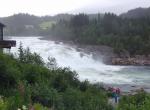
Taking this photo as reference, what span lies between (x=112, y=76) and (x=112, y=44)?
127 feet

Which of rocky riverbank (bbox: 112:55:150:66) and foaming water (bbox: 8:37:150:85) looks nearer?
foaming water (bbox: 8:37:150:85)

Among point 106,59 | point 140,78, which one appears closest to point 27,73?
point 140,78

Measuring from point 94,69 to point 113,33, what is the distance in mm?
42702

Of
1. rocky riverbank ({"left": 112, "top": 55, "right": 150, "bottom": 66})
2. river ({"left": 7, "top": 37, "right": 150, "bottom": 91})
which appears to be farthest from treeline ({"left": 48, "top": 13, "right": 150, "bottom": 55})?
river ({"left": 7, "top": 37, "right": 150, "bottom": 91})

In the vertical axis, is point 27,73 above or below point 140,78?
above

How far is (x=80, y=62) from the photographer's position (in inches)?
2874

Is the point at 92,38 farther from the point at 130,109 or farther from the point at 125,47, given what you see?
the point at 130,109

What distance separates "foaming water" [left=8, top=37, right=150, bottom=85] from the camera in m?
51.8

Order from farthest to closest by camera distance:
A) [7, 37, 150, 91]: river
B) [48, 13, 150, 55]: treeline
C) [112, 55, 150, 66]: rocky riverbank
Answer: [48, 13, 150, 55]: treeline < [112, 55, 150, 66]: rocky riverbank < [7, 37, 150, 91]: river

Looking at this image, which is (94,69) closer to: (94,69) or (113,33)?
(94,69)

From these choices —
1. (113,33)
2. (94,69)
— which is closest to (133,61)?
(94,69)

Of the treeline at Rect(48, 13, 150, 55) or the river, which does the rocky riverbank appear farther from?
the treeline at Rect(48, 13, 150, 55)

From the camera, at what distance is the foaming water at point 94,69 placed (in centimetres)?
5184

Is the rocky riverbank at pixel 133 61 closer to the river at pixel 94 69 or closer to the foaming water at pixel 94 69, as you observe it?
the river at pixel 94 69
